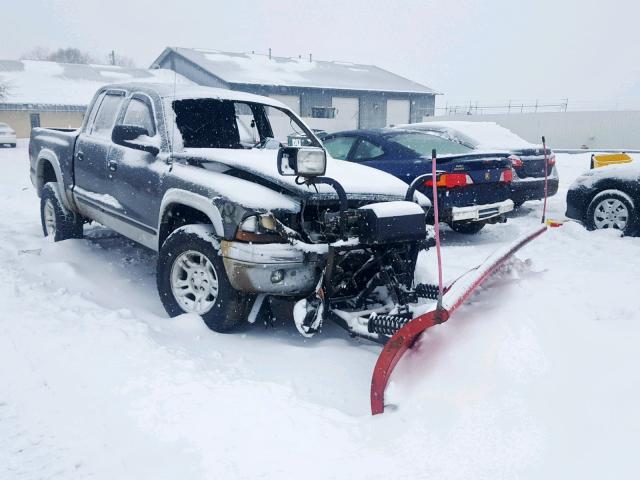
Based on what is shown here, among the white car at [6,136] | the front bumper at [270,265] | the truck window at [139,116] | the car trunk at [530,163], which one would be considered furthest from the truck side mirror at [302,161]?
the white car at [6,136]

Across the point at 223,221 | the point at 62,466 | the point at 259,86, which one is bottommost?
the point at 62,466

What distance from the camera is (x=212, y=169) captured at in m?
4.24

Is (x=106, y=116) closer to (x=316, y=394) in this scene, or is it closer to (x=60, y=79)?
(x=316, y=394)

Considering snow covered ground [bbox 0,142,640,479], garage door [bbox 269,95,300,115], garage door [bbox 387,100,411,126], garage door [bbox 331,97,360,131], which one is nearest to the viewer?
snow covered ground [bbox 0,142,640,479]

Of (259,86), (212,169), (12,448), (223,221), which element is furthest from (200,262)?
(259,86)

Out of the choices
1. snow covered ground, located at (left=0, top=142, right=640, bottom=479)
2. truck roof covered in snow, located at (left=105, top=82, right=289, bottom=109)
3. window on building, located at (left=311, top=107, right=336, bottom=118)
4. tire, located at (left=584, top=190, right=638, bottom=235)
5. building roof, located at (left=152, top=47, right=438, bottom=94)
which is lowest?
snow covered ground, located at (left=0, top=142, right=640, bottom=479)

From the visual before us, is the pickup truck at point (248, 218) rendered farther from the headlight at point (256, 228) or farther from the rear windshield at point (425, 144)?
the rear windshield at point (425, 144)

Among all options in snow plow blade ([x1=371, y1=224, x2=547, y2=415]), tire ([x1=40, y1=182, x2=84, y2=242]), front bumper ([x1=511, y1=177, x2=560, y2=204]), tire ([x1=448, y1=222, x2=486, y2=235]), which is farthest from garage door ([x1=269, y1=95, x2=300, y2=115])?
snow plow blade ([x1=371, y1=224, x2=547, y2=415])

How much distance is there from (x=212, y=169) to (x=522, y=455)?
9.38 ft

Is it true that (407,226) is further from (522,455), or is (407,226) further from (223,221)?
(522,455)

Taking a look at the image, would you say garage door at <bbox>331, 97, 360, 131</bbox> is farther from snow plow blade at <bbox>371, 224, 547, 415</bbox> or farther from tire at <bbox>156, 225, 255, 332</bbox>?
snow plow blade at <bbox>371, 224, 547, 415</bbox>

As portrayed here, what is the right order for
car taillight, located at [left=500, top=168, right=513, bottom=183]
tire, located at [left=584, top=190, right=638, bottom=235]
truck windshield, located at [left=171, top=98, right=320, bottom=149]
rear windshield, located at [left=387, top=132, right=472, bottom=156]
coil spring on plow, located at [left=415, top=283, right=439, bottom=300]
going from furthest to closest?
rear windshield, located at [left=387, top=132, right=472, bottom=156], tire, located at [left=584, top=190, right=638, bottom=235], car taillight, located at [left=500, top=168, right=513, bottom=183], truck windshield, located at [left=171, top=98, right=320, bottom=149], coil spring on plow, located at [left=415, top=283, right=439, bottom=300]

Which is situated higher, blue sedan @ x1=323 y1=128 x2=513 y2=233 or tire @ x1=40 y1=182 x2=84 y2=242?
blue sedan @ x1=323 y1=128 x2=513 y2=233

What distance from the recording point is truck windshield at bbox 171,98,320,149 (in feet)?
15.6
